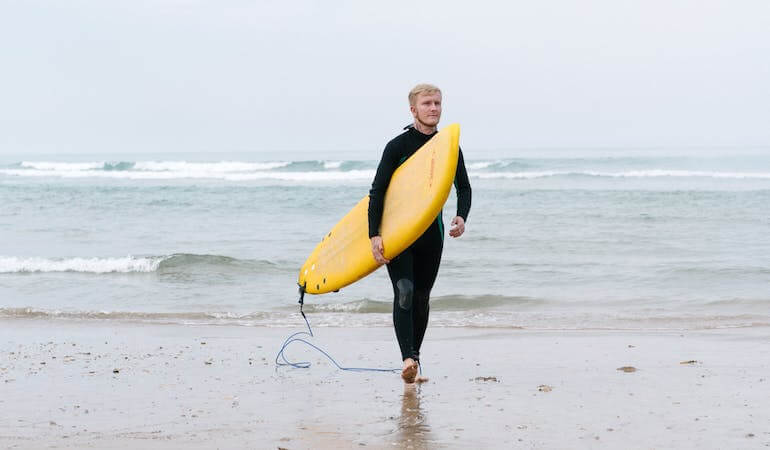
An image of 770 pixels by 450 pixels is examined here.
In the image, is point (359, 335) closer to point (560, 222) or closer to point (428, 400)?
point (428, 400)

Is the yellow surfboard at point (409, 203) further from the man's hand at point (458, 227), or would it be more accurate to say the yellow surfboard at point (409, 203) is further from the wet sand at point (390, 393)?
the wet sand at point (390, 393)

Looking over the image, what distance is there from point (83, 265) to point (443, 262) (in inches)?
181

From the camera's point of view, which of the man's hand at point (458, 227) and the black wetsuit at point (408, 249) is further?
the black wetsuit at point (408, 249)

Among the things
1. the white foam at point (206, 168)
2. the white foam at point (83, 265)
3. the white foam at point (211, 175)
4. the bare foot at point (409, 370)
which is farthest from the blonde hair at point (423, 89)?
the white foam at point (206, 168)

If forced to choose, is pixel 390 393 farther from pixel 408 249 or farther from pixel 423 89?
pixel 423 89

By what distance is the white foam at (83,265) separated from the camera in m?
11.0

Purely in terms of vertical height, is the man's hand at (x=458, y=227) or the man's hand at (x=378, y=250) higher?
the man's hand at (x=458, y=227)

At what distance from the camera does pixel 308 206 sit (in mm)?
21750

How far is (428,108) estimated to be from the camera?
14.0ft

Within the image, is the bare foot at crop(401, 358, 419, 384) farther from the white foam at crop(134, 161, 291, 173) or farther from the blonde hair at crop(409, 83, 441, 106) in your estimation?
the white foam at crop(134, 161, 291, 173)

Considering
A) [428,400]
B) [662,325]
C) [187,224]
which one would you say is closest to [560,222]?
[187,224]

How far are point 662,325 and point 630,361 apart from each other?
7.22 feet

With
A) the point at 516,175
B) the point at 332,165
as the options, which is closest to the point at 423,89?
the point at 516,175

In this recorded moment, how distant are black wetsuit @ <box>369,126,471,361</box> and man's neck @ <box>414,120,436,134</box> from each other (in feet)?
0.06
